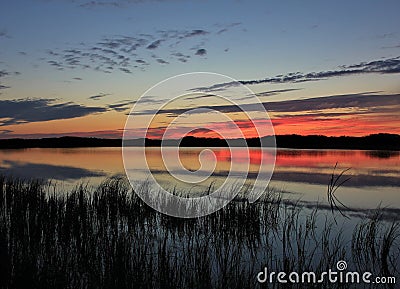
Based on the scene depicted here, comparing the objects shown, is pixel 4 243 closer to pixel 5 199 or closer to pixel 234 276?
pixel 234 276

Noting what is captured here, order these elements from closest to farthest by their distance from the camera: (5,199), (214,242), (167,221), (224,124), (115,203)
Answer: (214,242) < (167,221) < (115,203) < (5,199) < (224,124)

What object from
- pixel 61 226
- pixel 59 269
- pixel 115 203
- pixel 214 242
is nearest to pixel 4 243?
pixel 59 269

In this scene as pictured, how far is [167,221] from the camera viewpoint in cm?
964

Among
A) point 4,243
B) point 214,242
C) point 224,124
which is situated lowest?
point 214,242

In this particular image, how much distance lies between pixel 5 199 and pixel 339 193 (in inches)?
457

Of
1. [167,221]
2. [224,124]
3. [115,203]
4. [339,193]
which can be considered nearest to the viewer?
[167,221]

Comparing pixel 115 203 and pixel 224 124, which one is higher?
pixel 224 124

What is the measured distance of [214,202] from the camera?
1108cm

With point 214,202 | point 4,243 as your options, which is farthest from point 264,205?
point 4,243

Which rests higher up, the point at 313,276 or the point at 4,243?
the point at 4,243

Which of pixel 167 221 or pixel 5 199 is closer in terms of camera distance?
pixel 167 221

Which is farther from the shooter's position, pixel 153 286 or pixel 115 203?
pixel 115 203

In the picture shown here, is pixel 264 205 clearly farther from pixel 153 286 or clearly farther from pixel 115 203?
pixel 153 286

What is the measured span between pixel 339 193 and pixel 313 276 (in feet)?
36.5
